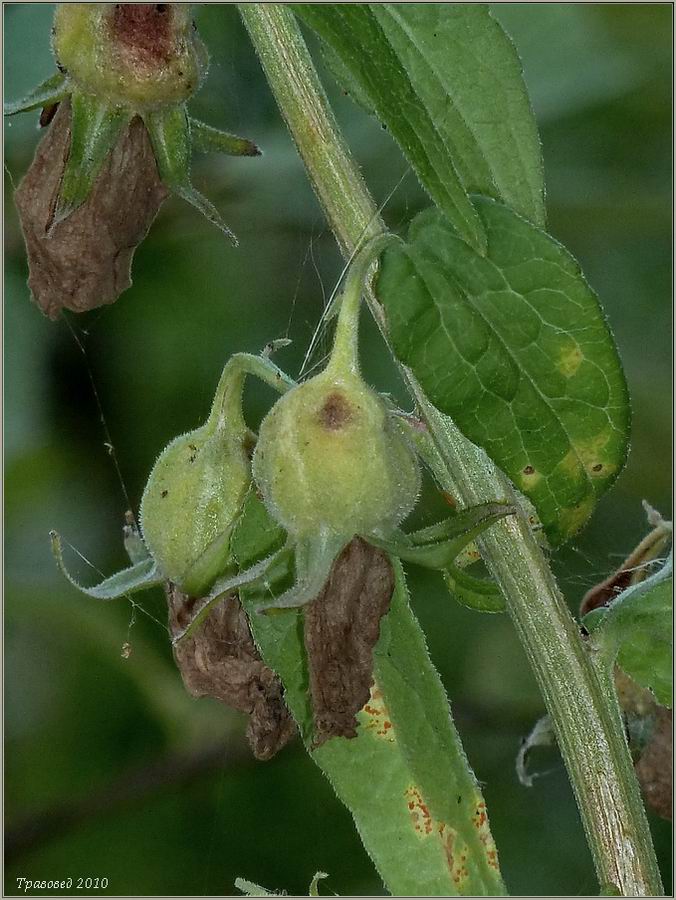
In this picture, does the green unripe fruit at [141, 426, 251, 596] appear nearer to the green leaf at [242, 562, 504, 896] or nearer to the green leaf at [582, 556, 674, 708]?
the green leaf at [242, 562, 504, 896]

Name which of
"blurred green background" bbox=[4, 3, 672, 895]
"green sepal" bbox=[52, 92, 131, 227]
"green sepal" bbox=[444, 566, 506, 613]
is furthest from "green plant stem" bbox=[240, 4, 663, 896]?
"blurred green background" bbox=[4, 3, 672, 895]

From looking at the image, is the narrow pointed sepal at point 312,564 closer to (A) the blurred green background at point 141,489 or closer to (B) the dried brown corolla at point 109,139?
(B) the dried brown corolla at point 109,139

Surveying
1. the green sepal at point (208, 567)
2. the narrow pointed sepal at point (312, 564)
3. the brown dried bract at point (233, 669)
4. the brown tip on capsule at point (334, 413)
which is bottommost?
the brown dried bract at point (233, 669)

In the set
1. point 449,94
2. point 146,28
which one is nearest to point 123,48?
point 146,28

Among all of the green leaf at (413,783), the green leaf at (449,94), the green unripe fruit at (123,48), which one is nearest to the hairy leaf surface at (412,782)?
the green leaf at (413,783)

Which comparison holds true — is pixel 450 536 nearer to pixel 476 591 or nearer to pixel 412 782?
pixel 476 591

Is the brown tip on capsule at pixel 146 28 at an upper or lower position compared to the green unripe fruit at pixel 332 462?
upper
